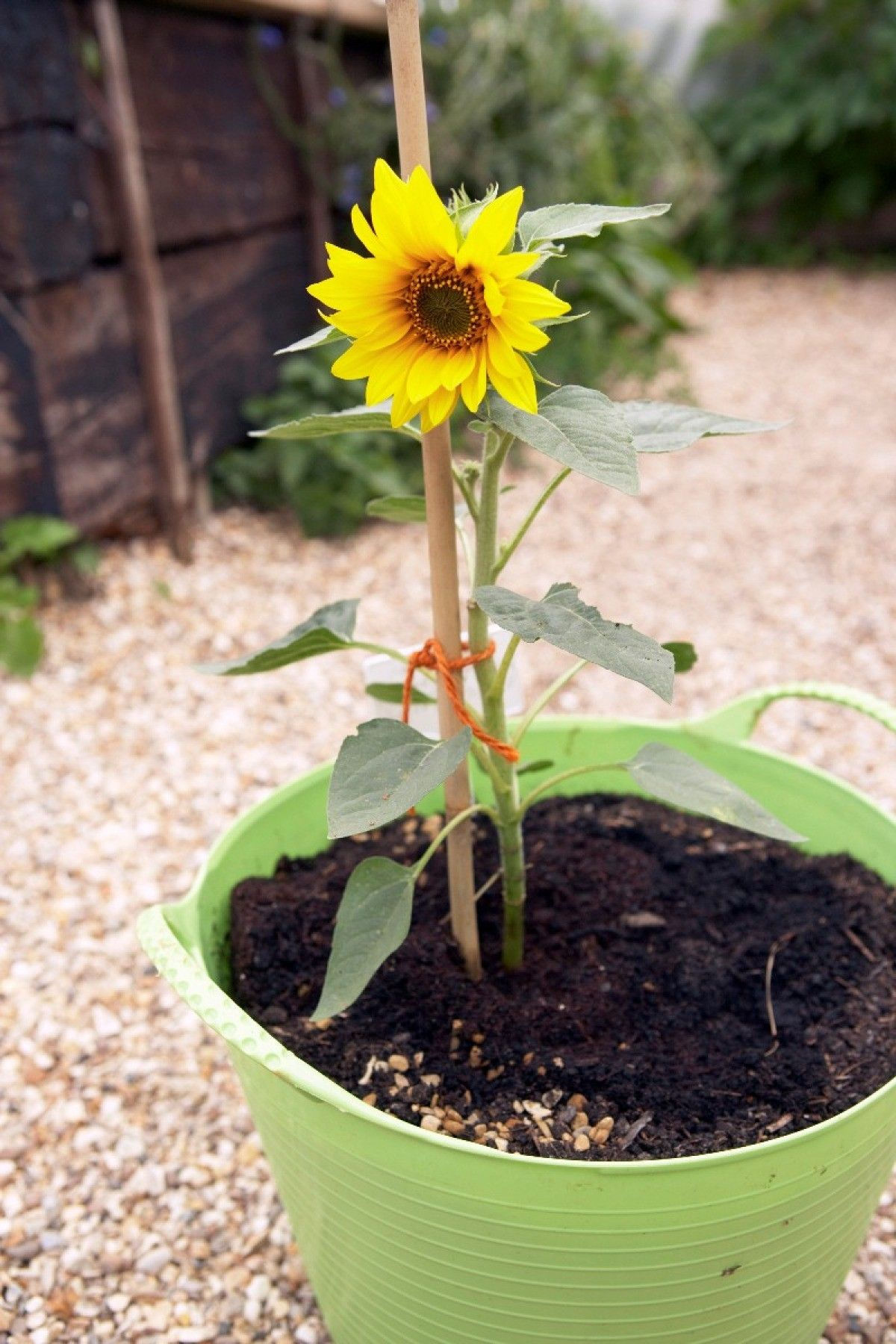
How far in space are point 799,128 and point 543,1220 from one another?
215 inches

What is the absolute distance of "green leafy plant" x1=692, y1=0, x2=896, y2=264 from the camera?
5.12 meters

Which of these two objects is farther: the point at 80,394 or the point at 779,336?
the point at 779,336

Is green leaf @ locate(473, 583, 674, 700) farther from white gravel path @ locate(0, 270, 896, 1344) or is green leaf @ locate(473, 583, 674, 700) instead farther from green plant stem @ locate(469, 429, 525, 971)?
white gravel path @ locate(0, 270, 896, 1344)

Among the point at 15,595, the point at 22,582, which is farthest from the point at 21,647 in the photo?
the point at 22,582

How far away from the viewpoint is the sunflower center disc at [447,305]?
703mm

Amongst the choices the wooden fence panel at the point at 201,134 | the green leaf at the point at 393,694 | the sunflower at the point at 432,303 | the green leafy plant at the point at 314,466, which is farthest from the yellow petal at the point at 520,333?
the green leafy plant at the point at 314,466

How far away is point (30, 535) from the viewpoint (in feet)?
7.12

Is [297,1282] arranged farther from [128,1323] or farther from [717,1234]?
[717,1234]

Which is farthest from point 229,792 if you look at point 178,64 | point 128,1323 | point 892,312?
point 892,312

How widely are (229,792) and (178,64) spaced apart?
1.60 meters

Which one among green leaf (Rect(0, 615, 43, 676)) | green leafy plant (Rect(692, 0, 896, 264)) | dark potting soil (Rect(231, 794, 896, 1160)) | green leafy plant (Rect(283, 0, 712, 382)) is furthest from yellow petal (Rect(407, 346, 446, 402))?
green leafy plant (Rect(692, 0, 896, 264))

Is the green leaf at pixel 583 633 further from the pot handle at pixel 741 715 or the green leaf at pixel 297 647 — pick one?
the pot handle at pixel 741 715

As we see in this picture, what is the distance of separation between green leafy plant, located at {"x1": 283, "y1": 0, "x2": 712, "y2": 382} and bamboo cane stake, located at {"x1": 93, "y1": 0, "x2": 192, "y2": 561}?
32.4 inches

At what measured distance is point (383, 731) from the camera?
836mm
